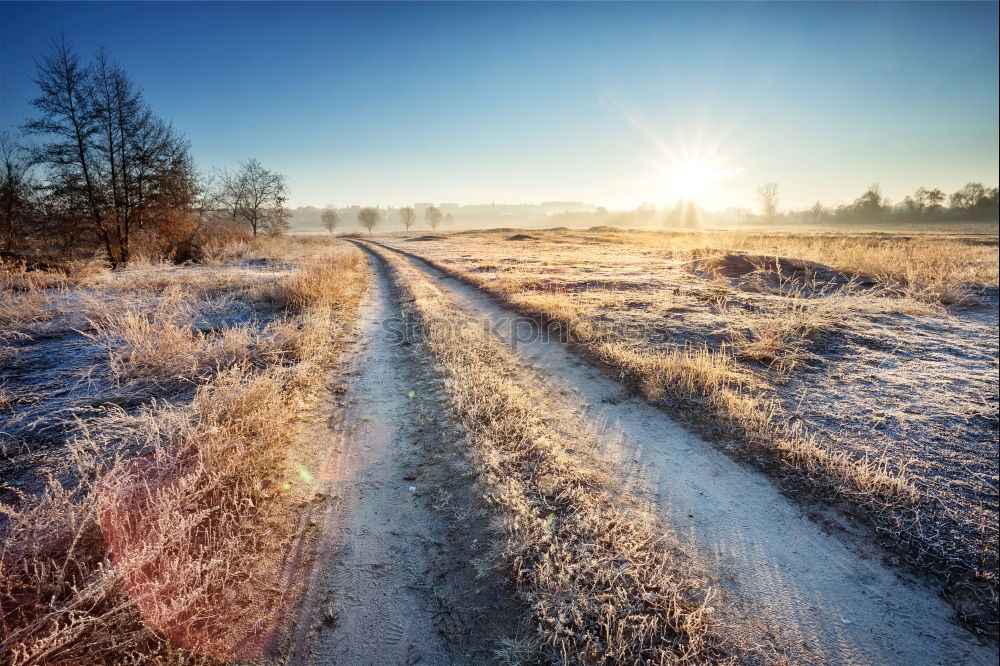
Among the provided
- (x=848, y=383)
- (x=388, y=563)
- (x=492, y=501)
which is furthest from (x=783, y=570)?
(x=848, y=383)

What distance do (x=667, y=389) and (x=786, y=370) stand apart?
2376 mm

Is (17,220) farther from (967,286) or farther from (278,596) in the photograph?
(967,286)

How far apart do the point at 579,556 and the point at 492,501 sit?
2.74 feet

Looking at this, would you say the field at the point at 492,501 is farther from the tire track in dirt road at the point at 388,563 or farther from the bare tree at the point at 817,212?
the bare tree at the point at 817,212

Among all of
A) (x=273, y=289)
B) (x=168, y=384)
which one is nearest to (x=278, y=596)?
(x=168, y=384)

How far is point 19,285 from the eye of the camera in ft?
29.9

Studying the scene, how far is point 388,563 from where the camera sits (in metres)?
2.74

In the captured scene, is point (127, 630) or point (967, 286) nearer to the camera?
point (127, 630)

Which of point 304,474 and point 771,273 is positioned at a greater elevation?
point 771,273

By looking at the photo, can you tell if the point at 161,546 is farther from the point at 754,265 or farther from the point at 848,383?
the point at 754,265

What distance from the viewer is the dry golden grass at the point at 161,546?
77.0 inches

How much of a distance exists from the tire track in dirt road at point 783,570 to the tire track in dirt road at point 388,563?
1.78 metres

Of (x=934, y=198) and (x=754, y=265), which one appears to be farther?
(x=934, y=198)

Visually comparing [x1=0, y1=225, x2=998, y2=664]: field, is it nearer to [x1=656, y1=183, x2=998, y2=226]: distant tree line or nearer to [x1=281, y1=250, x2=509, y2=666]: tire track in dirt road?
[x1=281, y1=250, x2=509, y2=666]: tire track in dirt road
